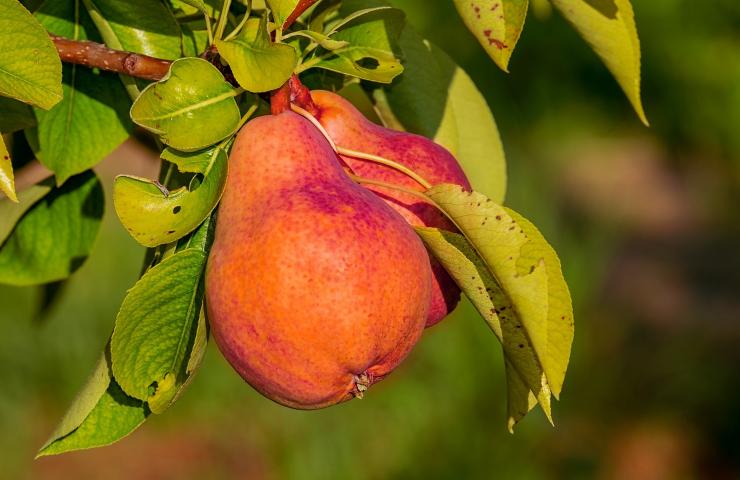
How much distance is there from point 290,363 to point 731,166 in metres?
4.63

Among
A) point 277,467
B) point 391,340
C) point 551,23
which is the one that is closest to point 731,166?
point 551,23

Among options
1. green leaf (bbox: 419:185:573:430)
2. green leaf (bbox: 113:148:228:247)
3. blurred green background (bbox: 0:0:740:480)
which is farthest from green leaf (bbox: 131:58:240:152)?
blurred green background (bbox: 0:0:740:480)

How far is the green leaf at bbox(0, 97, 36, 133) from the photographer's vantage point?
82 cm

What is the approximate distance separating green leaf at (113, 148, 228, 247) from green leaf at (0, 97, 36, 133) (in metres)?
0.16

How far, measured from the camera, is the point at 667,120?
206 inches

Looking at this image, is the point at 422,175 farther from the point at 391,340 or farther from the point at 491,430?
the point at 491,430

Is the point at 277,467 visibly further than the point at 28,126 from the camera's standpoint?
Yes

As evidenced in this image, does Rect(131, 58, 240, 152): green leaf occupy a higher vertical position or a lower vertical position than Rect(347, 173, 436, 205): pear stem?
higher

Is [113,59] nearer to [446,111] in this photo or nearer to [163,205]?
[163,205]

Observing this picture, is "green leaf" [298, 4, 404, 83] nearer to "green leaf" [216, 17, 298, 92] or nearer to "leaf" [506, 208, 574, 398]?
"green leaf" [216, 17, 298, 92]

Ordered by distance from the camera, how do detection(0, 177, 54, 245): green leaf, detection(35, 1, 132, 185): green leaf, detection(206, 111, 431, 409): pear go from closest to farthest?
1. detection(206, 111, 431, 409): pear
2. detection(35, 1, 132, 185): green leaf
3. detection(0, 177, 54, 245): green leaf

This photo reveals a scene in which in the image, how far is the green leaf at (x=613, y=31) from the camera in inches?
32.3

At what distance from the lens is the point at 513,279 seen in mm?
690

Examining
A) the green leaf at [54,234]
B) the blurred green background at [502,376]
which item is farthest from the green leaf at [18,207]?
the blurred green background at [502,376]
